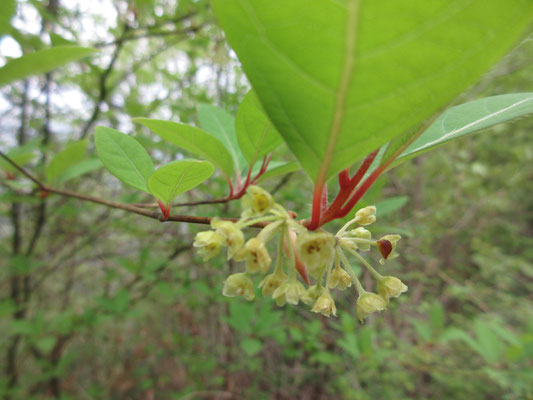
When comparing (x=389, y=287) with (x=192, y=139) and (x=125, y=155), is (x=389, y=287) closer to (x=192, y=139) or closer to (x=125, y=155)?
(x=192, y=139)

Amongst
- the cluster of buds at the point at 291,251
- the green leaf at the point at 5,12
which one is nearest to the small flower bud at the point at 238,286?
the cluster of buds at the point at 291,251

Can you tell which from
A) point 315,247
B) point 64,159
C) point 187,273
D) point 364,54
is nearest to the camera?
point 364,54

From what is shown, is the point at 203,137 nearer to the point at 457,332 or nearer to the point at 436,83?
→ the point at 436,83

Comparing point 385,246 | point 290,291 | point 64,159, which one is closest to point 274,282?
point 290,291

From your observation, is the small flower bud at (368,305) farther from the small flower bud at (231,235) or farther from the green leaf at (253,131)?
the green leaf at (253,131)

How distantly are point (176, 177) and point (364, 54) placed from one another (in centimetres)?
55

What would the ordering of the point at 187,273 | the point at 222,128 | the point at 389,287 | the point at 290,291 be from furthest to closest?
the point at 187,273
the point at 222,128
the point at 389,287
the point at 290,291

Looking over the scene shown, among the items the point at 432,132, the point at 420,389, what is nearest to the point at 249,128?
the point at 432,132

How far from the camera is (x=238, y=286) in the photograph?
81 centimetres

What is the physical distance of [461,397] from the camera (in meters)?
A: 4.10

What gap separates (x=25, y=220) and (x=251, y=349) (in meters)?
3.04

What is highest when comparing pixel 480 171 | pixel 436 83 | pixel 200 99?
pixel 200 99

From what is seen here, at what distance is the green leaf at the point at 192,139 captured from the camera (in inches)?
34.1

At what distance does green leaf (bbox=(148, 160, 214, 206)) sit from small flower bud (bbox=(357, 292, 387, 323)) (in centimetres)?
54
